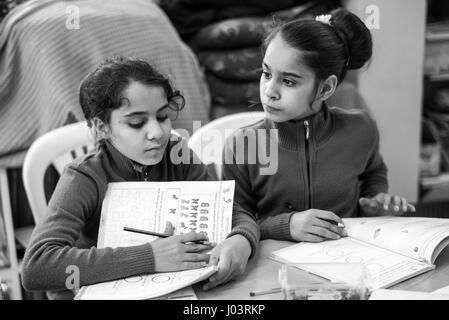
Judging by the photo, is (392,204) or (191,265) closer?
(191,265)

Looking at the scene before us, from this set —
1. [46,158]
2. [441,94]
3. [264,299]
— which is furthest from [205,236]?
[441,94]

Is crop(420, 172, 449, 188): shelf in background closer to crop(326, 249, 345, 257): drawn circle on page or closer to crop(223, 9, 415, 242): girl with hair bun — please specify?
crop(223, 9, 415, 242): girl with hair bun

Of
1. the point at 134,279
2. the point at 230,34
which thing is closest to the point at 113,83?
the point at 134,279

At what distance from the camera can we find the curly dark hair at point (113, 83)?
104cm

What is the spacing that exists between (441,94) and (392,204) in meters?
1.54

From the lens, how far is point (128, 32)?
1.81 metres

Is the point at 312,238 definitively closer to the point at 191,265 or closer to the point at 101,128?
the point at 191,265

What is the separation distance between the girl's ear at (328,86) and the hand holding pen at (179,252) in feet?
1.52

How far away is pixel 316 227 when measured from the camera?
3.37 ft

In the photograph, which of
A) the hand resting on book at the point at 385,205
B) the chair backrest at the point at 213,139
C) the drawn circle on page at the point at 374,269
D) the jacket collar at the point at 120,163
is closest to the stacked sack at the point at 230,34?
the chair backrest at the point at 213,139

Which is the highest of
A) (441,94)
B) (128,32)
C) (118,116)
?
(128,32)

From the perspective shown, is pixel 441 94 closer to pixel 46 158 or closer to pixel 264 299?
pixel 46 158

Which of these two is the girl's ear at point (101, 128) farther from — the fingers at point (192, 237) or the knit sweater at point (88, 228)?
the fingers at point (192, 237)

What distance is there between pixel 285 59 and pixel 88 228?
505 mm
